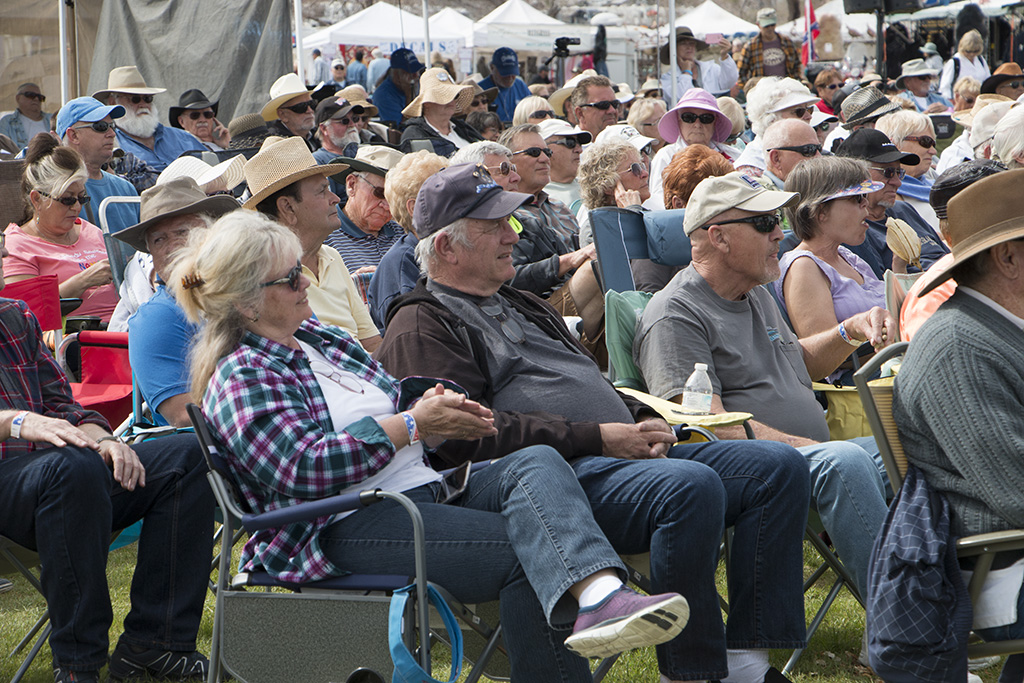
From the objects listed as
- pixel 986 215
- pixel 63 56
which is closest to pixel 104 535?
pixel 986 215

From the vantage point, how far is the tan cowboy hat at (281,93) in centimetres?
959

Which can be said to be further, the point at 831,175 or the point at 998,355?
the point at 831,175

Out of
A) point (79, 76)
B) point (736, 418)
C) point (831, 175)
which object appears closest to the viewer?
point (736, 418)

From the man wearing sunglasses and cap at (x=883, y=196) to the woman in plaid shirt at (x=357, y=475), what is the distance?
11.2 feet

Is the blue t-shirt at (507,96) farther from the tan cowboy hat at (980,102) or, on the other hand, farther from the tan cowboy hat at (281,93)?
the tan cowboy hat at (980,102)

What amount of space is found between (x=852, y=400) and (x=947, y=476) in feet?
5.36

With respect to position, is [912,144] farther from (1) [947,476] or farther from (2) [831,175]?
(1) [947,476]

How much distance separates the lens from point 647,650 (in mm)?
3488

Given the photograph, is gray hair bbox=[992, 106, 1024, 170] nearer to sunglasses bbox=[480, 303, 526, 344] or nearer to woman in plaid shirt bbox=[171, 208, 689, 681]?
sunglasses bbox=[480, 303, 526, 344]

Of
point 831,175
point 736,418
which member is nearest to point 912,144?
point 831,175

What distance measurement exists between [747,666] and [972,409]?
39.3 inches

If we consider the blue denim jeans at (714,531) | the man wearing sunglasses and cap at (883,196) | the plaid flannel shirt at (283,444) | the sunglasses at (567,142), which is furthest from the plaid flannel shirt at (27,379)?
the sunglasses at (567,142)

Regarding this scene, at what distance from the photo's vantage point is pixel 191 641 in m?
3.25

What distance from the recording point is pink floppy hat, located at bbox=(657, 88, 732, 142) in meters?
7.78
